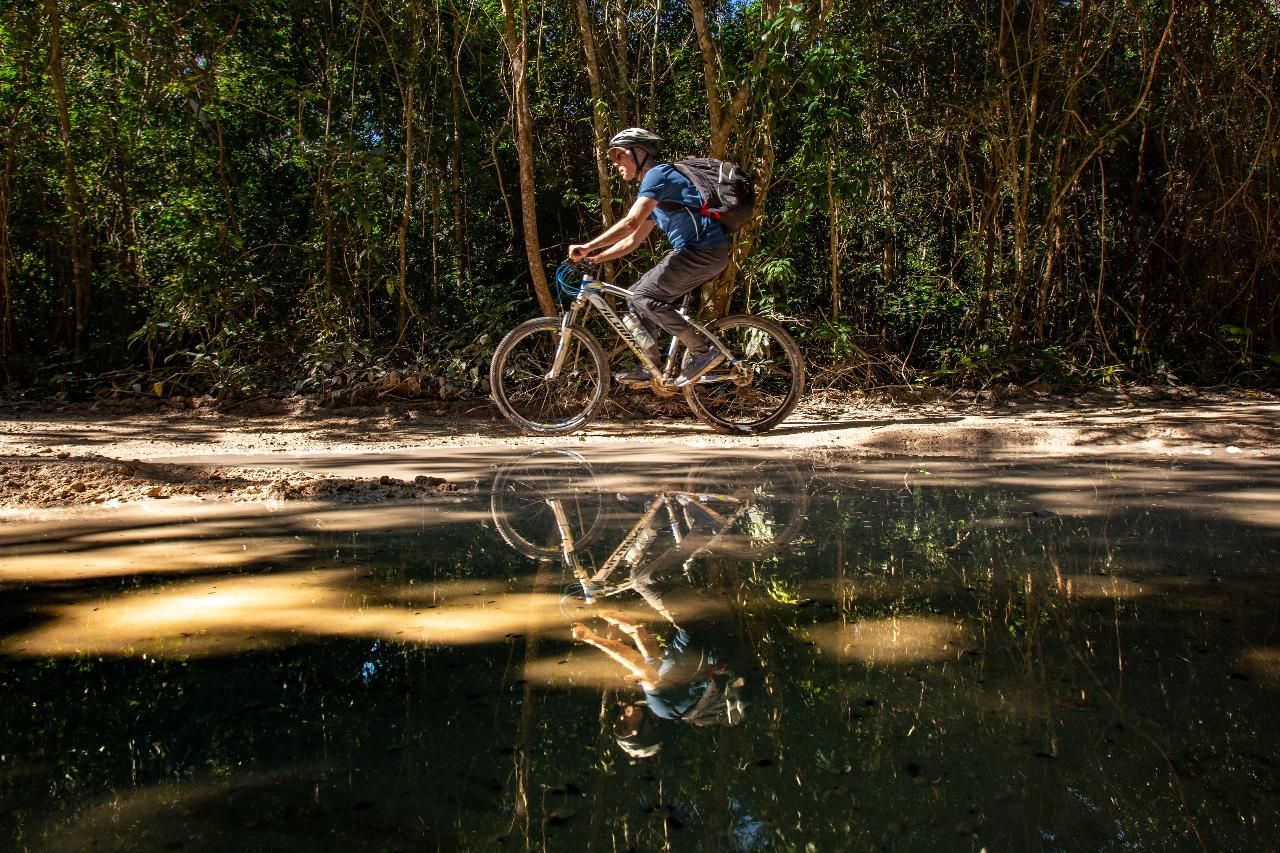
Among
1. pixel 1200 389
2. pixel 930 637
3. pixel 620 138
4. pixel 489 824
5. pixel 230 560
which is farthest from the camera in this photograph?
pixel 1200 389

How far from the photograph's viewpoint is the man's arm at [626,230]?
20.5ft

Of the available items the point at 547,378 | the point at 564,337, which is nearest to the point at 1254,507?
the point at 564,337

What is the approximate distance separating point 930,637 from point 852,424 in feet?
16.1

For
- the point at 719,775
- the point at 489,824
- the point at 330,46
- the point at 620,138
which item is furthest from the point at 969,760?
the point at 330,46

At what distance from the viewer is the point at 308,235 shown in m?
9.20

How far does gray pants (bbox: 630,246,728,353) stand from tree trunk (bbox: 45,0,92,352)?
19.3ft

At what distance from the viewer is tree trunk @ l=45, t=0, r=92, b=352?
875 centimetres

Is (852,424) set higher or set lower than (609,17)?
lower

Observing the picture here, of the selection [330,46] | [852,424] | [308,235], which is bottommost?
[852,424]

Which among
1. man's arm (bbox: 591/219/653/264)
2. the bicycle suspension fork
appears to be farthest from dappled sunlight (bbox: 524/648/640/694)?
the bicycle suspension fork

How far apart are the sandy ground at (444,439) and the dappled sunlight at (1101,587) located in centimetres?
263

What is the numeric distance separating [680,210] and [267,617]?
4.29 metres

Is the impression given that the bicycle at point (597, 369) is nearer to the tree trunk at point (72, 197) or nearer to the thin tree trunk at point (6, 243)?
the tree trunk at point (72, 197)

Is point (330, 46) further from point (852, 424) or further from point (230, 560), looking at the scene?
point (230, 560)
